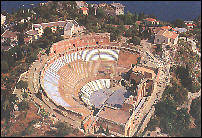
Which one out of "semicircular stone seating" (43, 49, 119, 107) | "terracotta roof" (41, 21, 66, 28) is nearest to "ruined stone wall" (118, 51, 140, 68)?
"semicircular stone seating" (43, 49, 119, 107)

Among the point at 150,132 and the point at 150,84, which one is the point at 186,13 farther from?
the point at 150,132

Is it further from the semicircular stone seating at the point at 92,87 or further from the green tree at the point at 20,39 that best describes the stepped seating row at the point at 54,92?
the green tree at the point at 20,39

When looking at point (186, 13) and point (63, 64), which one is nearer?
point (63, 64)

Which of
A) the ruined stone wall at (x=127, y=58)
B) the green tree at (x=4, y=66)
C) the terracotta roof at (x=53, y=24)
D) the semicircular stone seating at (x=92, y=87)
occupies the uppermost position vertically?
the terracotta roof at (x=53, y=24)

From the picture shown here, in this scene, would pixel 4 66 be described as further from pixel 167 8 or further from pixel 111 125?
pixel 167 8

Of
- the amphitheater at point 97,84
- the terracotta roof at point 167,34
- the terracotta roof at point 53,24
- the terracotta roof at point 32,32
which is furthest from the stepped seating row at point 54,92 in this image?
the terracotta roof at point 167,34

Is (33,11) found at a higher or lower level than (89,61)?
higher

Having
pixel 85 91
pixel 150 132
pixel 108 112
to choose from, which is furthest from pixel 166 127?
pixel 85 91

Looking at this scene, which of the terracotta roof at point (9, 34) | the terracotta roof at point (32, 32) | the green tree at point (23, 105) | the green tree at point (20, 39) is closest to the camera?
the green tree at point (23, 105)
